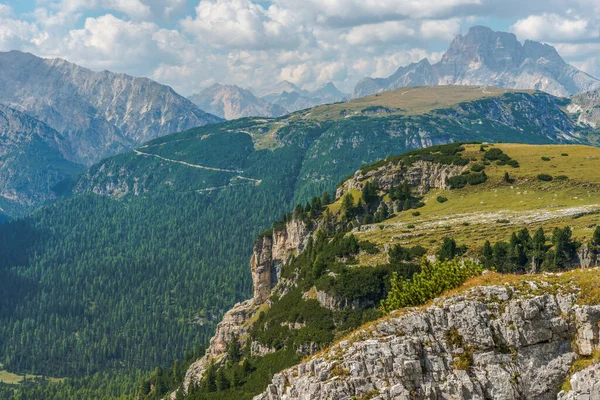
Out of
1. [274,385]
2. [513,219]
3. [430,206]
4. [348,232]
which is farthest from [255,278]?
[274,385]

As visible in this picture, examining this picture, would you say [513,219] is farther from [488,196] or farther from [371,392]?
[371,392]

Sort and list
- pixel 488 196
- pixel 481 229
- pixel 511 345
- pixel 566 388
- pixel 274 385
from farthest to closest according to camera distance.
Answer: pixel 488 196 < pixel 481 229 < pixel 274 385 < pixel 511 345 < pixel 566 388

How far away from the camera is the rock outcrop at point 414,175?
166m

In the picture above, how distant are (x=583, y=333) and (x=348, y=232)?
115992 mm

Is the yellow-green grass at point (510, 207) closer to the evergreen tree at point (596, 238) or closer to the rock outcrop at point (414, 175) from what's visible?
the evergreen tree at point (596, 238)

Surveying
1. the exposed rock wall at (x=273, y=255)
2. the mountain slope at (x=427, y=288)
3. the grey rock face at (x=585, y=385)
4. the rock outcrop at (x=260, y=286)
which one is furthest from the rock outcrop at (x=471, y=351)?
the exposed rock wall at (x=273, y=255)

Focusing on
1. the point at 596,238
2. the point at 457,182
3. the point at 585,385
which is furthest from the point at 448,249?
the point at 585,385

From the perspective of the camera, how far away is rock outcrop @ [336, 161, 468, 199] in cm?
16638

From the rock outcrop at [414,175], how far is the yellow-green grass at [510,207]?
601 centimetres

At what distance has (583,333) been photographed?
39719 mm

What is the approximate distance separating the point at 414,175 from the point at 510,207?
141ft

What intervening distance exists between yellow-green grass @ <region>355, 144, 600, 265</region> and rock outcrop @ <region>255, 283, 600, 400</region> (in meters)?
63.7

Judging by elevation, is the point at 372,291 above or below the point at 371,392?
below

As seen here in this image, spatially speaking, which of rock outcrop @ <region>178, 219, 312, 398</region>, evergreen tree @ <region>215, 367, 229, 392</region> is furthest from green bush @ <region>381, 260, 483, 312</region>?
rock outcrop @ <region>178, 219, 312, 398</region>
